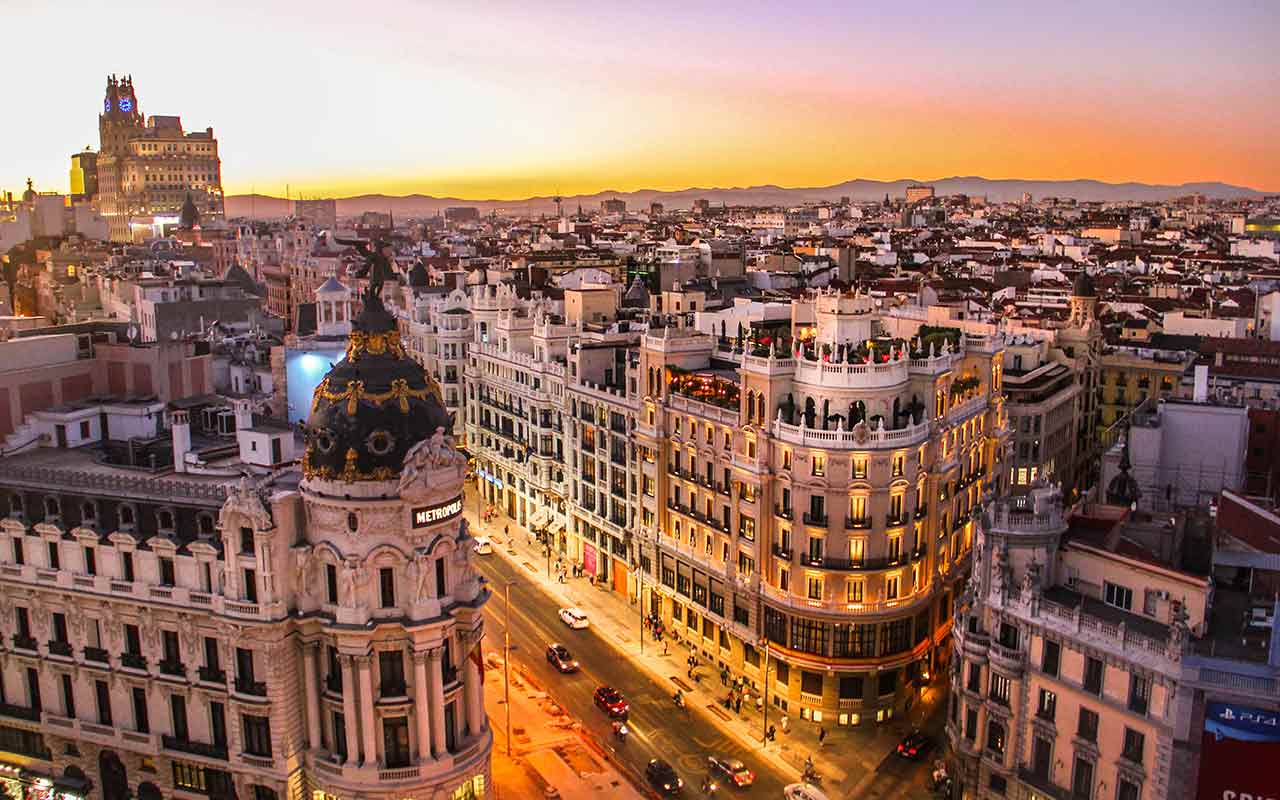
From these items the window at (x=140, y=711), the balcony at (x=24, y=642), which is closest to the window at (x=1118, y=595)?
the window at (x=140, y=711)

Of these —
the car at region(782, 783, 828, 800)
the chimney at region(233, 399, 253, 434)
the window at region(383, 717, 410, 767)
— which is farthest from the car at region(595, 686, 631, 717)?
the chimney at region(233, 399, 253, 434)

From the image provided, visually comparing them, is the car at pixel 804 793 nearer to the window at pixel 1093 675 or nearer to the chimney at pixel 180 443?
the window at pixel 1093 675

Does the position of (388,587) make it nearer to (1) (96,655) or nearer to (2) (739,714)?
(1) (96,655)

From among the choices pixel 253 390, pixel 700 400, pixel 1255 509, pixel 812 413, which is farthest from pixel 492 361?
pixel 1255 509

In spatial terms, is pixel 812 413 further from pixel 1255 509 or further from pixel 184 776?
pixel 184 776

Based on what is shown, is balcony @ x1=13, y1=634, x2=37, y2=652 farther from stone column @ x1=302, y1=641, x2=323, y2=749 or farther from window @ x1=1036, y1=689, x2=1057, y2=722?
window @ x1=1036, y1=689, x2=1057, y2=722

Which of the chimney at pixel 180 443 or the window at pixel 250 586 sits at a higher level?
the chimney at pixel 180 443
